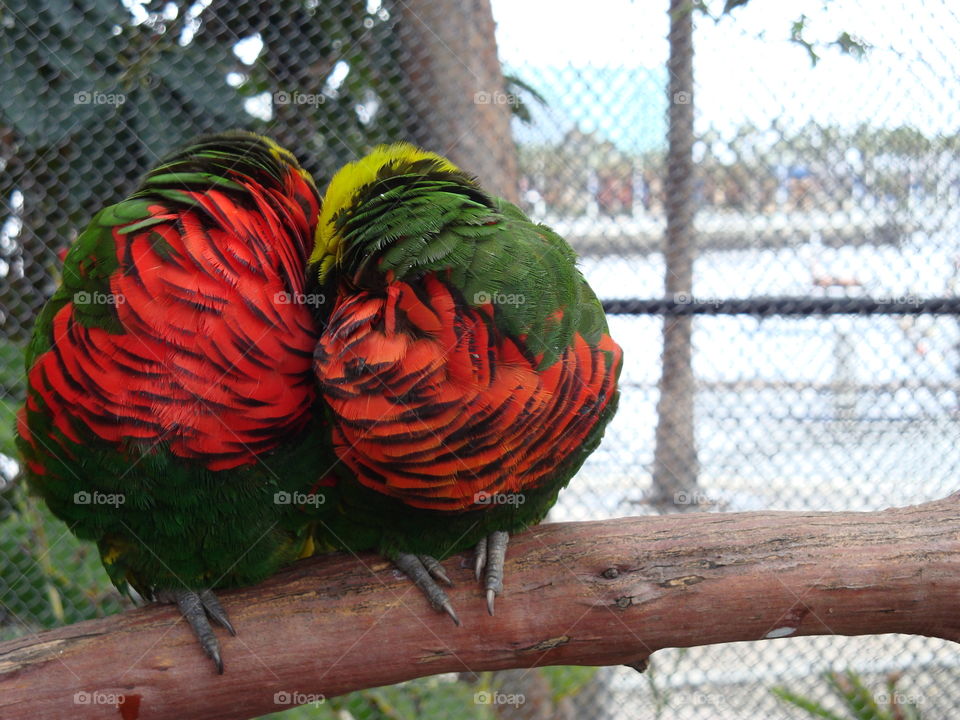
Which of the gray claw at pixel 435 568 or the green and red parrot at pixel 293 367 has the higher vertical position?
the green and red parrot at pixel 293 367

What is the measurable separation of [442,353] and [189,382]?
0.32 meters

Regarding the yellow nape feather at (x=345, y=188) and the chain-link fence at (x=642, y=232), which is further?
the chain-link fence at (x=642, y=232)

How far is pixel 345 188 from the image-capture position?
103cm

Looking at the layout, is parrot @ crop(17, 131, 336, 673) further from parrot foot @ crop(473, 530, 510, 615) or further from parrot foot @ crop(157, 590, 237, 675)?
parrot foot @ crop(473, 530, 510, 615)

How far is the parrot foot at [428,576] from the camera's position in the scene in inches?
42.9

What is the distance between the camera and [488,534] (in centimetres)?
113

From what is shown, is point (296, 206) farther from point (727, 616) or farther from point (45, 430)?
point (727, 616)

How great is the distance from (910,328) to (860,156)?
495mm

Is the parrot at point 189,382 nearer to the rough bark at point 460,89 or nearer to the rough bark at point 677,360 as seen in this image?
Answer: the rough bark at point 460,89

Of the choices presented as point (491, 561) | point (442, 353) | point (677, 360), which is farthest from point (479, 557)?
point (677, 360)

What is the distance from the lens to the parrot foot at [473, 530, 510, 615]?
1.09 meters

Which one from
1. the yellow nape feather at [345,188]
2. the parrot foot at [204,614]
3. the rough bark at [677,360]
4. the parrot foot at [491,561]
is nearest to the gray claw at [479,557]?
the parrot foot at [491,561]

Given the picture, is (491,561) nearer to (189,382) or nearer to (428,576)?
(428,576)

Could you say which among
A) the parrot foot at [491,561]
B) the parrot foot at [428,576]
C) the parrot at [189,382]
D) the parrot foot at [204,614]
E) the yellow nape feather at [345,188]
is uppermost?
the yellow nape feather at [345,188]
